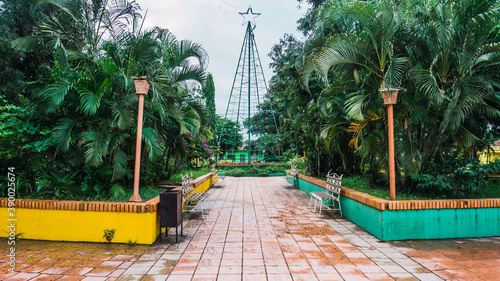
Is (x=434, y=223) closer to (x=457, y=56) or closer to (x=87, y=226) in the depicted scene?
(x=457, y=56)

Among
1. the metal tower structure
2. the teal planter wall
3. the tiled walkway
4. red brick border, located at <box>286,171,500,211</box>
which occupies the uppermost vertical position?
the metal tower structure

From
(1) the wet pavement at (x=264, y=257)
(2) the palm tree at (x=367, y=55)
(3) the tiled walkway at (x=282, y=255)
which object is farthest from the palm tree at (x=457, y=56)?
(3) the tiled walkway at (x=282, y=255)

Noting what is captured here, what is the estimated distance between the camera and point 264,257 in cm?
367

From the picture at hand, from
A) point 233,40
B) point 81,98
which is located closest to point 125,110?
point 81,98

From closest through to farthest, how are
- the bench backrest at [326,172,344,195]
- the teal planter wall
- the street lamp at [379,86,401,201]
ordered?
the teal planter wall
the street lamp at [379,86,401,201]
the bench backrest at [326,172,344,195]

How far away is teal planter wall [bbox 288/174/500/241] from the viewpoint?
14.6 feet

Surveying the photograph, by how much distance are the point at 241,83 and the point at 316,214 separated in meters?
16.8

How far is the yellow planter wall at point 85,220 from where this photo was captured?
167 inches

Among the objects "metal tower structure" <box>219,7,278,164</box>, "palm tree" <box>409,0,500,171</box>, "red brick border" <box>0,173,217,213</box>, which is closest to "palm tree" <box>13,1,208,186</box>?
"red brick border" <box>0,173,217,213</box>

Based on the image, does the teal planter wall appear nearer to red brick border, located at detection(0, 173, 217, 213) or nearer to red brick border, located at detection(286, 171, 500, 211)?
red brick border, located at detection(286, 171, 500, 211)

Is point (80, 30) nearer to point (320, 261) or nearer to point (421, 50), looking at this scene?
point (320, 261)

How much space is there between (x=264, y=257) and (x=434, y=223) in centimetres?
307

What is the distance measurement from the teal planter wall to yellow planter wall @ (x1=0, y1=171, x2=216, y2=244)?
3798 millimetres

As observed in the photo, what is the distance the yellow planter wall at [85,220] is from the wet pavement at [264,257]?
0.16m
